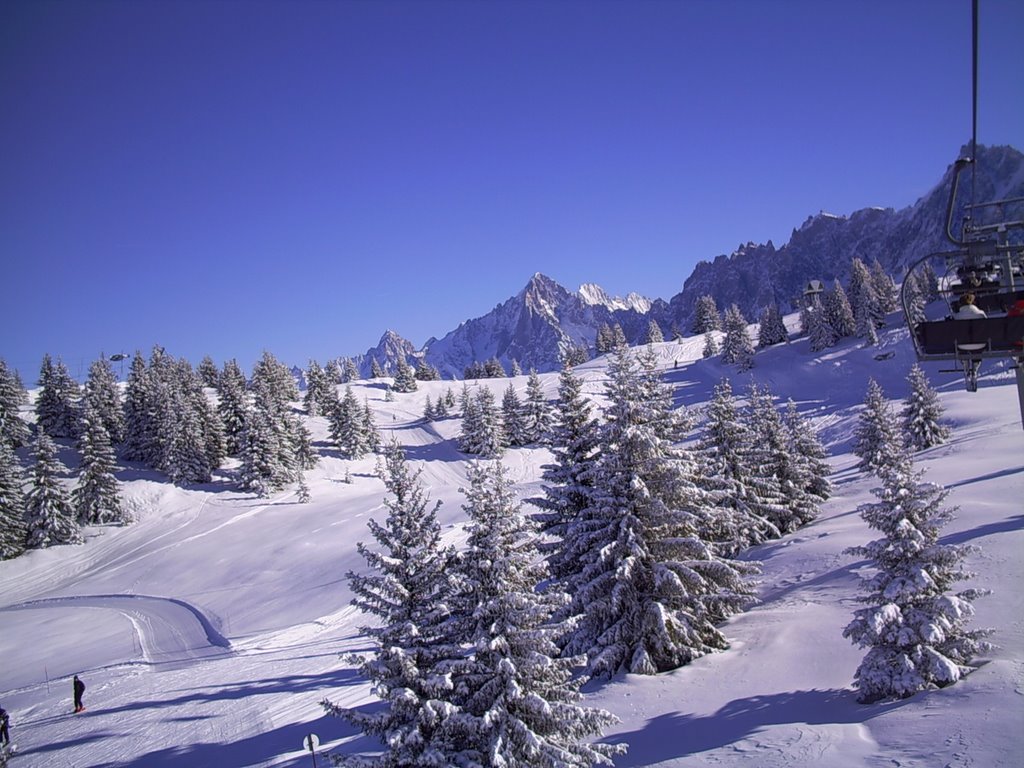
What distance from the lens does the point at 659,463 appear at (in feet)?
53.3

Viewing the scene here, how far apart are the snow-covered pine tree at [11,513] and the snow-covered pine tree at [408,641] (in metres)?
50.1

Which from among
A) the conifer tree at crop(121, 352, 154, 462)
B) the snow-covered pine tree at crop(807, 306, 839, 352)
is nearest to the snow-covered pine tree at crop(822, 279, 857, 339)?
the snow-covered pine tree at crop(807, 306, 839, 352)

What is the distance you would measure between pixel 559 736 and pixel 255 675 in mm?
16030

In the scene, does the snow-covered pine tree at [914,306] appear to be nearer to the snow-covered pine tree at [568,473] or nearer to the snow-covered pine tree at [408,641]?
the snow-covered pine tree at [408,641]

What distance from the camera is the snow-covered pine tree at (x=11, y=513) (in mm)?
44031

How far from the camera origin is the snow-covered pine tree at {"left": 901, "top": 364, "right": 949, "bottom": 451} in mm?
44031

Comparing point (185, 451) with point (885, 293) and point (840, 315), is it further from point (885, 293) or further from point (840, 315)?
point (885, 293)

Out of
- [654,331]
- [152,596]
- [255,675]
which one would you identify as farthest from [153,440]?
[654,331]

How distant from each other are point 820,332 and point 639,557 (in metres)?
83.1

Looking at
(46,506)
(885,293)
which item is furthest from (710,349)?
(46,506)

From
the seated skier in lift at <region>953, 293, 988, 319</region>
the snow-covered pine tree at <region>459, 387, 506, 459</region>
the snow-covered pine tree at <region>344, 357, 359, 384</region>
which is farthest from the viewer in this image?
the snow-covered pine tree at <region>344, 357, 359, 384</region>

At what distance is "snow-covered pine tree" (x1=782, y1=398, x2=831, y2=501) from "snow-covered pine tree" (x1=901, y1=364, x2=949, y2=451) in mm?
15944

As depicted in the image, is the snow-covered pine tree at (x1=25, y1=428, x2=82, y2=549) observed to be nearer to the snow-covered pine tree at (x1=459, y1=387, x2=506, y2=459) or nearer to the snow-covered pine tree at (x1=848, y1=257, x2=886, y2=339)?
the snow-covered pine tree at (x1=459, y1=387, x2=506, y2=459)

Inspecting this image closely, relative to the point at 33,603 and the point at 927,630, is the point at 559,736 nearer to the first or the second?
the point at 927,630
